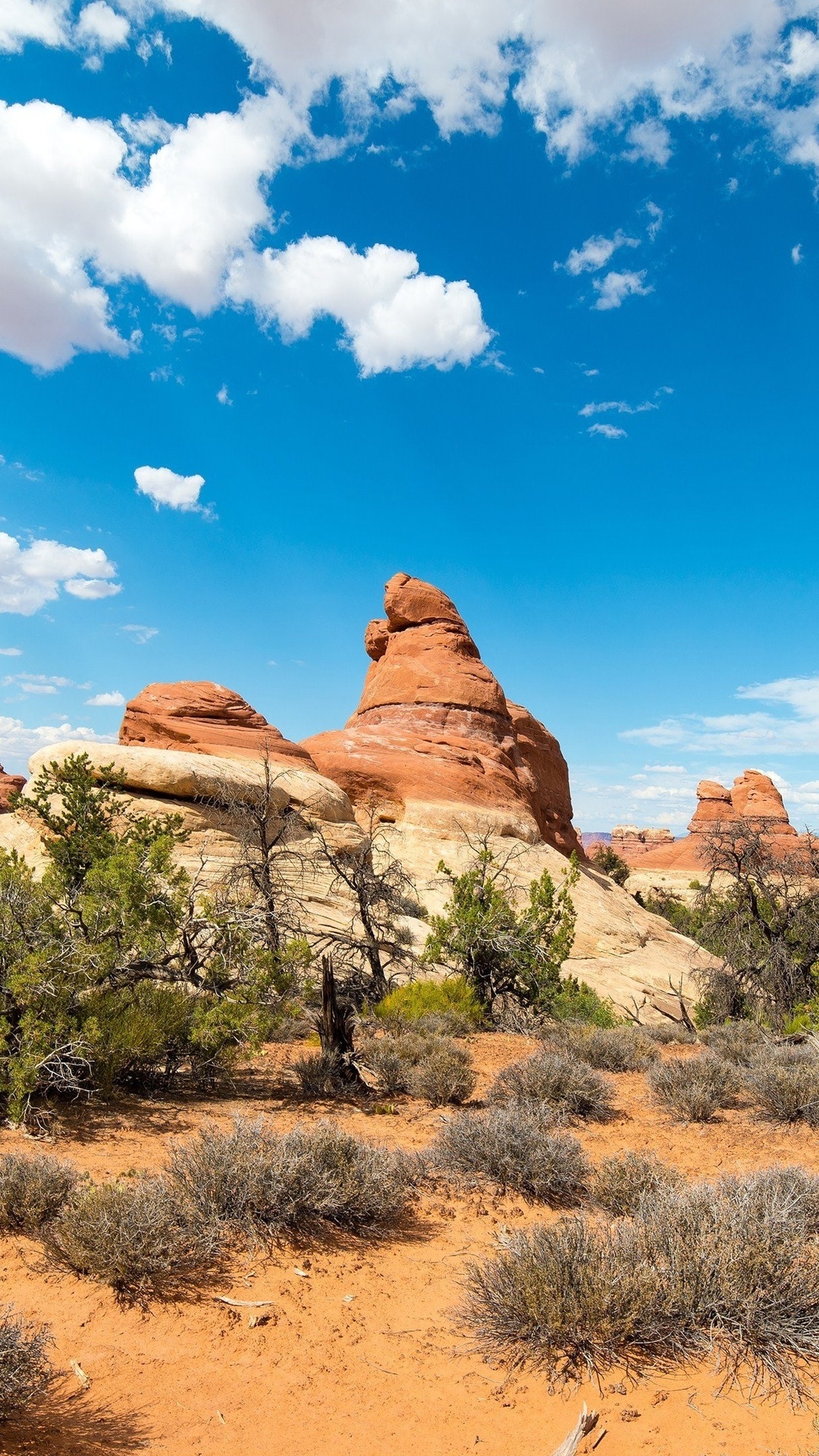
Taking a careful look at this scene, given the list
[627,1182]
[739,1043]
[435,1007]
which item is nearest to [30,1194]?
[627,1182]

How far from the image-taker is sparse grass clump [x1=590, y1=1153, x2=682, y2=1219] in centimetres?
552

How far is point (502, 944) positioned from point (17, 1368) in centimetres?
1170

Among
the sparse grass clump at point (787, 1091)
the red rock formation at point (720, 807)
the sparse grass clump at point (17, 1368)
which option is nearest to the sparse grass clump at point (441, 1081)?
the sparse grass clump at point (787, 1091)

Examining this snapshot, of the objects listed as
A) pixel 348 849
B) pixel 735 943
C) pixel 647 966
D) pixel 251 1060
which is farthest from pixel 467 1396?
pixel 647 966

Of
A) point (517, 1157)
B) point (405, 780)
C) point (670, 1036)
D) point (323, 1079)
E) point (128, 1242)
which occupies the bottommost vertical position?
point (670, 1036)

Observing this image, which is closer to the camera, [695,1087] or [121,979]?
[121,979]

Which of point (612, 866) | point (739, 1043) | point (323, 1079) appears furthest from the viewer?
point (612, 866)

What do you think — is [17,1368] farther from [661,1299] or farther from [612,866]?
[612,866]

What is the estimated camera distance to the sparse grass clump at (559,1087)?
8.48m

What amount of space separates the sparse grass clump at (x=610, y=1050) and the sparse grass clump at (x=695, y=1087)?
124cm

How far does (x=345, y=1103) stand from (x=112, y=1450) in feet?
17.7

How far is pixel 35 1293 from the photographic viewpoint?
4.25 meters

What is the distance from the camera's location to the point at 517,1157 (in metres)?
6.22

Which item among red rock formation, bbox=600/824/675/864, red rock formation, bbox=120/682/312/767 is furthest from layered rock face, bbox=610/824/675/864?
red rock formation, bbox=120/682/312/767
